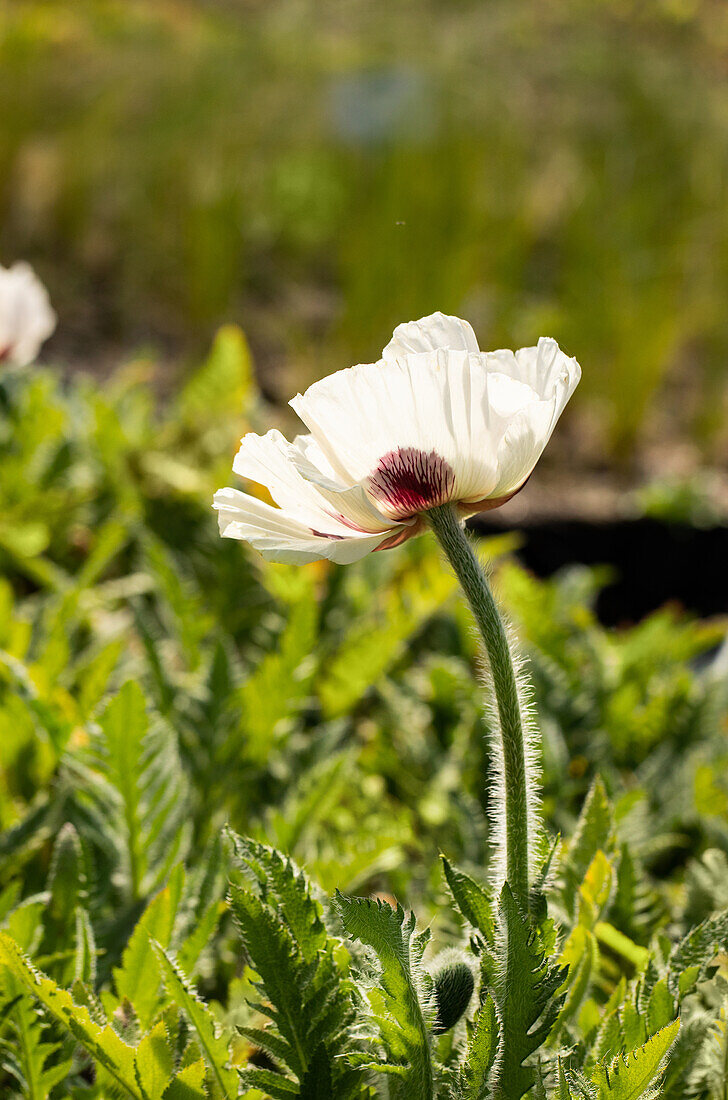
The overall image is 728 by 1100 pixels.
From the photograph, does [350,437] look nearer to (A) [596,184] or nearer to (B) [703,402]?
(B) [703,402]

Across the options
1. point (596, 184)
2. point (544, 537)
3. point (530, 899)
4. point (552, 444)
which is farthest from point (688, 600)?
point (596, 184)

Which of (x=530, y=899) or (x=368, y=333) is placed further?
(x=368, y=333)

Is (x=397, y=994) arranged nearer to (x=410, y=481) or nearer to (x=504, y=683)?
(x=504, y=683)

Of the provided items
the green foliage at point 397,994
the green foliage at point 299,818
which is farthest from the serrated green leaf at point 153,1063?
the green foliage at point 397,994

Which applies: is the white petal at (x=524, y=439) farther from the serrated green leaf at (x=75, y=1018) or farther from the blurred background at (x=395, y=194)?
the blurred background at (x=395, y=194)

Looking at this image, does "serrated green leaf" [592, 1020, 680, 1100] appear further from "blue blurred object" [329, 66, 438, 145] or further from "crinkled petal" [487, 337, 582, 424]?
"blue blurred object" [329, 66, 438, 145]

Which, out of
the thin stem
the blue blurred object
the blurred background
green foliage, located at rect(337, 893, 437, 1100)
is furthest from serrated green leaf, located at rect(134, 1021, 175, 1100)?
the blue blurred object

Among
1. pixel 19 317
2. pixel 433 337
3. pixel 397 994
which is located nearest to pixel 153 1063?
pixel 397 994
